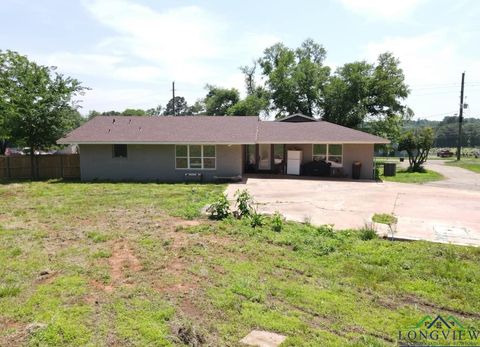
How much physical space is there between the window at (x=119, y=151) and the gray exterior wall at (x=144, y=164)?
223 millimetres

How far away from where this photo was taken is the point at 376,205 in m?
11.4

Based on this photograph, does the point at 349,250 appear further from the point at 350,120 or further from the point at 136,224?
the point at 350,120

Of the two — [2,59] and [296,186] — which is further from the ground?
[2,59]

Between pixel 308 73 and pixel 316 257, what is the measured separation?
31.8m

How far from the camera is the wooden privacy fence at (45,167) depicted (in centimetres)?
2041

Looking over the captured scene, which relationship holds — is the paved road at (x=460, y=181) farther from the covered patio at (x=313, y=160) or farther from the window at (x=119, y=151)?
the window at (x=119, y=151)

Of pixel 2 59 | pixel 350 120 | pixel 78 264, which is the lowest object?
pixel 78 264

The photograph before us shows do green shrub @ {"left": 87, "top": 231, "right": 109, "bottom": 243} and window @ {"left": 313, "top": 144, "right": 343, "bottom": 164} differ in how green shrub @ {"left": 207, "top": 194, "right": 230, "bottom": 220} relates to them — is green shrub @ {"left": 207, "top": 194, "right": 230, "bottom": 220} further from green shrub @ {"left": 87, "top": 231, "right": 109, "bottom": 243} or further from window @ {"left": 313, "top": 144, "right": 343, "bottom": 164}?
window @ {"left": 313, "top": 144, "right": 343, "bottom": 164}

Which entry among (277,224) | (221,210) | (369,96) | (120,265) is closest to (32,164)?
(221,210)

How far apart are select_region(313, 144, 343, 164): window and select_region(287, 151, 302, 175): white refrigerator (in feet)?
3.26

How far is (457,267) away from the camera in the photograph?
591cm

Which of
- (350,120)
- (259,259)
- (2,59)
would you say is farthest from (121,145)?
(350,120)

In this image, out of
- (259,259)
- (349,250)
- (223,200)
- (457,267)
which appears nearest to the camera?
(457,267)

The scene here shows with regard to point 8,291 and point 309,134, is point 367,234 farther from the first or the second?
point 309,134
